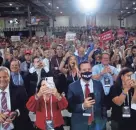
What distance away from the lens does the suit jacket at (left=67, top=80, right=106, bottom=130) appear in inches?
142

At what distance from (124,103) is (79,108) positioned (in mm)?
579

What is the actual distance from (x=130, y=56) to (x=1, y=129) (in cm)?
499

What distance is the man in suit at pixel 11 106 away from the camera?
3.39m

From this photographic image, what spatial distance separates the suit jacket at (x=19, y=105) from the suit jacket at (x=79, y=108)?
0.59 m

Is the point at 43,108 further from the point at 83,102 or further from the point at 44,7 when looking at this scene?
the point at 44,7

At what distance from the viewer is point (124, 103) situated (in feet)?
11.8

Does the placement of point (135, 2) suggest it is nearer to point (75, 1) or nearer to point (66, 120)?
point (75, 1)

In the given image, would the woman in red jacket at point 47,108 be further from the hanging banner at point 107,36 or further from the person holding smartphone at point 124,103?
the hanging banner at point 107,36

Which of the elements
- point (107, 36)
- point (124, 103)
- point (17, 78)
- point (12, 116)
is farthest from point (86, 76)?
point (107, 36)

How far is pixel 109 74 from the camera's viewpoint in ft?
16.9

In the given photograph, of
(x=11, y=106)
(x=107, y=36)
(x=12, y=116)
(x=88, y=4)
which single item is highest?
(x=88, y=4)

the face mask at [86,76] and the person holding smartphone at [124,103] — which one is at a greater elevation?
the face mask at [86,76]

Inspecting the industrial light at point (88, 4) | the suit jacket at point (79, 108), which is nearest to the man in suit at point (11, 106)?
the suit jacket at point (79, 108)

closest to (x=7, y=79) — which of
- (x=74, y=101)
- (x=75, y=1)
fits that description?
(x=74, y=101)
